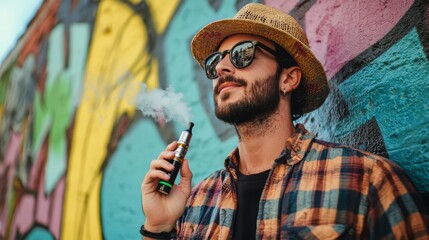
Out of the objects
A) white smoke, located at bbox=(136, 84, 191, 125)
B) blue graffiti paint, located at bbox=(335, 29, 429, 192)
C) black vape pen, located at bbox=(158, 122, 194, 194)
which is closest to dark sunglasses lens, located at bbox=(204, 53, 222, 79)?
black vape pen, located at bbox=(158, 122, 194, 194)

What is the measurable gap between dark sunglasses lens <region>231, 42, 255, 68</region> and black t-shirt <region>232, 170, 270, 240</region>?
0.44 metres

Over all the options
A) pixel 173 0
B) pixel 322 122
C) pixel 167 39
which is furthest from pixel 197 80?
pixel 322 122

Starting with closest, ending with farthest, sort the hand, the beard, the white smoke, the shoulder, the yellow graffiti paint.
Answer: the hand
the beard
the shoulder
the white smoke
the yellow graffiti paint

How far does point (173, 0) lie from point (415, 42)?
6.78 feet

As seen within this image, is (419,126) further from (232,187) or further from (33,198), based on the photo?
(33,198)

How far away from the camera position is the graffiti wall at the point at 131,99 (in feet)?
4.71

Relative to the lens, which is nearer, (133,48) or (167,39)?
(167,39)

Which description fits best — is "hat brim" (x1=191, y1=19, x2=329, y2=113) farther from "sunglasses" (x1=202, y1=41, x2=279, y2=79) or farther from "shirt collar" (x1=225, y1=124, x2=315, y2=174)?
"shirt collar" (x1=225, y1=124, x2=315, y2=174)

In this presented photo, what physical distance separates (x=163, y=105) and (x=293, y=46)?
163 cm

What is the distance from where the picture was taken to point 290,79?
5.42 feet

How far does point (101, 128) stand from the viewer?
3.54 m

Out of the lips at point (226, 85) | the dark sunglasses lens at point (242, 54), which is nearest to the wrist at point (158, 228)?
the lips at point (226, 85)

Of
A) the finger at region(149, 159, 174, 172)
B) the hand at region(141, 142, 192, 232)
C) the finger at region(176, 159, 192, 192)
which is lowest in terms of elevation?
the hand at region(141, 142, 192, 232)

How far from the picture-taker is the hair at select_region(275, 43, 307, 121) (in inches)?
64.1
